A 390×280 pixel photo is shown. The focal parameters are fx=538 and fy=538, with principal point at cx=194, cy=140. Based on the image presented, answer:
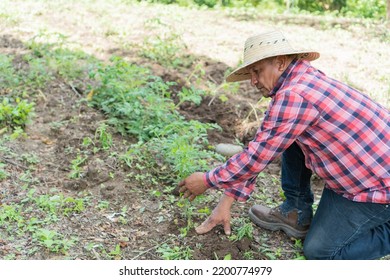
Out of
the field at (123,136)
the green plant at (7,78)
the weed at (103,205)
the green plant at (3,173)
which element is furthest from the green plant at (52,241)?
the green plant at (7,78)

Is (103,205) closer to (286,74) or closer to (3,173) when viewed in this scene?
(3,173)

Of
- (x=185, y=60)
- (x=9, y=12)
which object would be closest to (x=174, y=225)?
(x=185, y=60)

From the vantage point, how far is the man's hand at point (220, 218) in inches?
116

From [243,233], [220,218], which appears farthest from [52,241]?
[243,233]

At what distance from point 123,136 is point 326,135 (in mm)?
1864

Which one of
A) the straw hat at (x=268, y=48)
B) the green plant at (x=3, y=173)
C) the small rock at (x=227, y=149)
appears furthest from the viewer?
the small rock at (x=227, y=149)

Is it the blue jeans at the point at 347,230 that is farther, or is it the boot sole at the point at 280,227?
the boot sole at the point at 280,227

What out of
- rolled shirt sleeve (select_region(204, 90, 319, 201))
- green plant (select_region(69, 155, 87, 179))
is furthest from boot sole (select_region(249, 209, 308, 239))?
green plant (select_region(69, 155, 87, 179))

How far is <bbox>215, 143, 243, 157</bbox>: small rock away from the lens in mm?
4055

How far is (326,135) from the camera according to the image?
8.52ft

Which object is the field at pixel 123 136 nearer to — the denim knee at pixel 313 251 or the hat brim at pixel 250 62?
the denim knee at pixel 313 251

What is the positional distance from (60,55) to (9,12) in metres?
2.29

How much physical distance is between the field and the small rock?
121 mm

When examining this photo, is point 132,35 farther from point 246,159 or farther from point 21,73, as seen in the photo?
point 246,159
